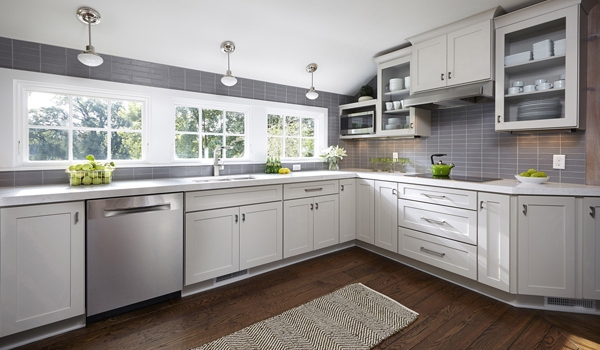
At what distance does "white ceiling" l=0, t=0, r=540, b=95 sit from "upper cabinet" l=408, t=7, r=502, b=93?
0.09 m

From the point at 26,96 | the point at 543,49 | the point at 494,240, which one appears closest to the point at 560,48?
the point at 543,49

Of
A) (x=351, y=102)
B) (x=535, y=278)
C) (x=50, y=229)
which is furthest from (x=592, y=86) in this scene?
(x=50, y=229)

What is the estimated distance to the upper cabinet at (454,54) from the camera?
101 inches

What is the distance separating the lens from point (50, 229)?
6.11 feet

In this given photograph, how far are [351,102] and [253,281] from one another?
2.88 metres

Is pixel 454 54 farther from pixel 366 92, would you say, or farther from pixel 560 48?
pixel 366 92

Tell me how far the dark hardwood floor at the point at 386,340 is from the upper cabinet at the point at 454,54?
188 centimetres

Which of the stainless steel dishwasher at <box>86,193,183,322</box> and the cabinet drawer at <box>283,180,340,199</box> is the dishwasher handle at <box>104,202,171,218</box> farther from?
the cabinet drawer at <box>283,180,340,199</box>

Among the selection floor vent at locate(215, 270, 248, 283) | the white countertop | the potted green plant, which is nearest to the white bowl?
the white countertop

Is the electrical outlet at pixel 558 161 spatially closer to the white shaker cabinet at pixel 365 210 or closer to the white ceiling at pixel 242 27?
the white ceiling at pixel 242 27

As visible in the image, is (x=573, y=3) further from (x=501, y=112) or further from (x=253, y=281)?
(x=253, y=281)

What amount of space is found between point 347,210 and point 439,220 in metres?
1.08

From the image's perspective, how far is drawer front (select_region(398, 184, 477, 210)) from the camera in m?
2.49

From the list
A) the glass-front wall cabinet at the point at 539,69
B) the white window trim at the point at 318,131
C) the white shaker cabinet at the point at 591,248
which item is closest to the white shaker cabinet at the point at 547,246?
the white shaker cabinet at the point at 591,248
